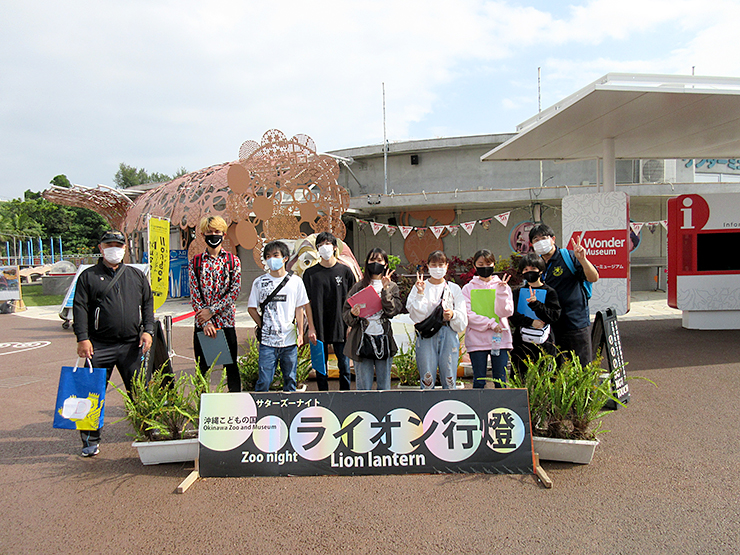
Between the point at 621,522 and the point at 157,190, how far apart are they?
56.6 ft

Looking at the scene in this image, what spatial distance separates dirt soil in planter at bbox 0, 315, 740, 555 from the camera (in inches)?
107

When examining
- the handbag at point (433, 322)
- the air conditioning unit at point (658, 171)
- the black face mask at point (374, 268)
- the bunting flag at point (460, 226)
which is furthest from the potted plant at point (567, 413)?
the air conditioning unit at point (658, 171)

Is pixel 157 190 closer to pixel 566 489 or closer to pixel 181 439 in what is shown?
pixel 181 439

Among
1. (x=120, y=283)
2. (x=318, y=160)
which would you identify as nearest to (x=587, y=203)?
(x=318, y=160)

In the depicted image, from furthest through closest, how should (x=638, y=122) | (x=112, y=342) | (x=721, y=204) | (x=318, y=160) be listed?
1. (x=318, y=160)
2. (x=721, y=204)
3. (x=638, y=122)
4. (x=112, y=342)

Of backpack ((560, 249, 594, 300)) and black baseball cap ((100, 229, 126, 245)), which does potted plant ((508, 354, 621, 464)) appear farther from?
black baseball cap ((100, 229, 126, 245))

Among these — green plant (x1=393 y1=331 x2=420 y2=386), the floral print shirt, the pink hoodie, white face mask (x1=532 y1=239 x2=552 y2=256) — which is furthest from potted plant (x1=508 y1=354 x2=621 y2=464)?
the floral print shirt

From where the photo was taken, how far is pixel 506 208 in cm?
1688

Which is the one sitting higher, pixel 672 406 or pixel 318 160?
pixel 318 160

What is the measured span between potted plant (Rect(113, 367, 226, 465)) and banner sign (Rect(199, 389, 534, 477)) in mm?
392

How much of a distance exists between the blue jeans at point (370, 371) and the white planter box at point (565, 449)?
1.31 metres

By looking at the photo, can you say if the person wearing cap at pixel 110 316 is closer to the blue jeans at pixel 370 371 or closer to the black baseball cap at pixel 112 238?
the black baseball cap at pixel 112 238

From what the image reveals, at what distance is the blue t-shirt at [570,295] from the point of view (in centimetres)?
427

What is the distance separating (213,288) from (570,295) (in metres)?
3.24
